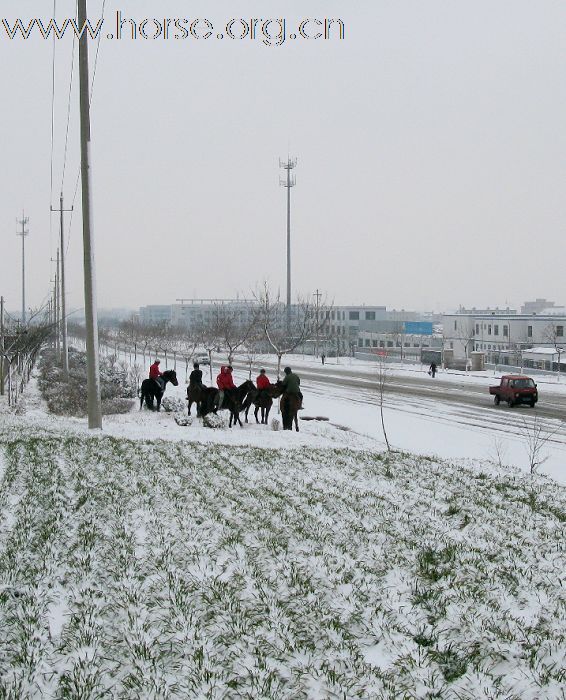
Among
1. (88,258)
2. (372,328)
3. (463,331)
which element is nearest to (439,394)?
(88,258)

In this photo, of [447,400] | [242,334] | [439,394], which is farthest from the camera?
[242,334]

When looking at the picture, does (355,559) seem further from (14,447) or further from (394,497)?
(14,447)

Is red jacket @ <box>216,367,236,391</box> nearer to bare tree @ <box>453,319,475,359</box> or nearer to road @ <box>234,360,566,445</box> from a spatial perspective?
road @ <box>234,360,566,445</box>

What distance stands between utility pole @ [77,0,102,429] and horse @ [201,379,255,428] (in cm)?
533

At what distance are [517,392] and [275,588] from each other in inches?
1073

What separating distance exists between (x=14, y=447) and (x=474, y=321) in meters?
76.2

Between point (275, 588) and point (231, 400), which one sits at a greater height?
point (231, 400)

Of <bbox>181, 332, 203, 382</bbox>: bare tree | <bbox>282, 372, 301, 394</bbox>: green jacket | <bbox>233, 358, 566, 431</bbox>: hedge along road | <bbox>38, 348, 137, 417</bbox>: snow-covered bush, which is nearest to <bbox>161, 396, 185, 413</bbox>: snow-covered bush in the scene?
<bbox>38, 348, 137, 417</bbox>: snow-covered bush

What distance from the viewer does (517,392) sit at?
3094 centimetres

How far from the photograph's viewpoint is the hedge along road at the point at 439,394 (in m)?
28.5

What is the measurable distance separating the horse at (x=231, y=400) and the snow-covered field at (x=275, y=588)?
33.5 feet

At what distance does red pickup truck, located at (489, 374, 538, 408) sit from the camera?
3098cm

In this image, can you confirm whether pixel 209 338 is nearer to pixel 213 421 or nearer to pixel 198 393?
pixel 198 393

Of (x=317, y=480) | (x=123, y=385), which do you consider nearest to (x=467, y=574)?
(x=317, y=480)
